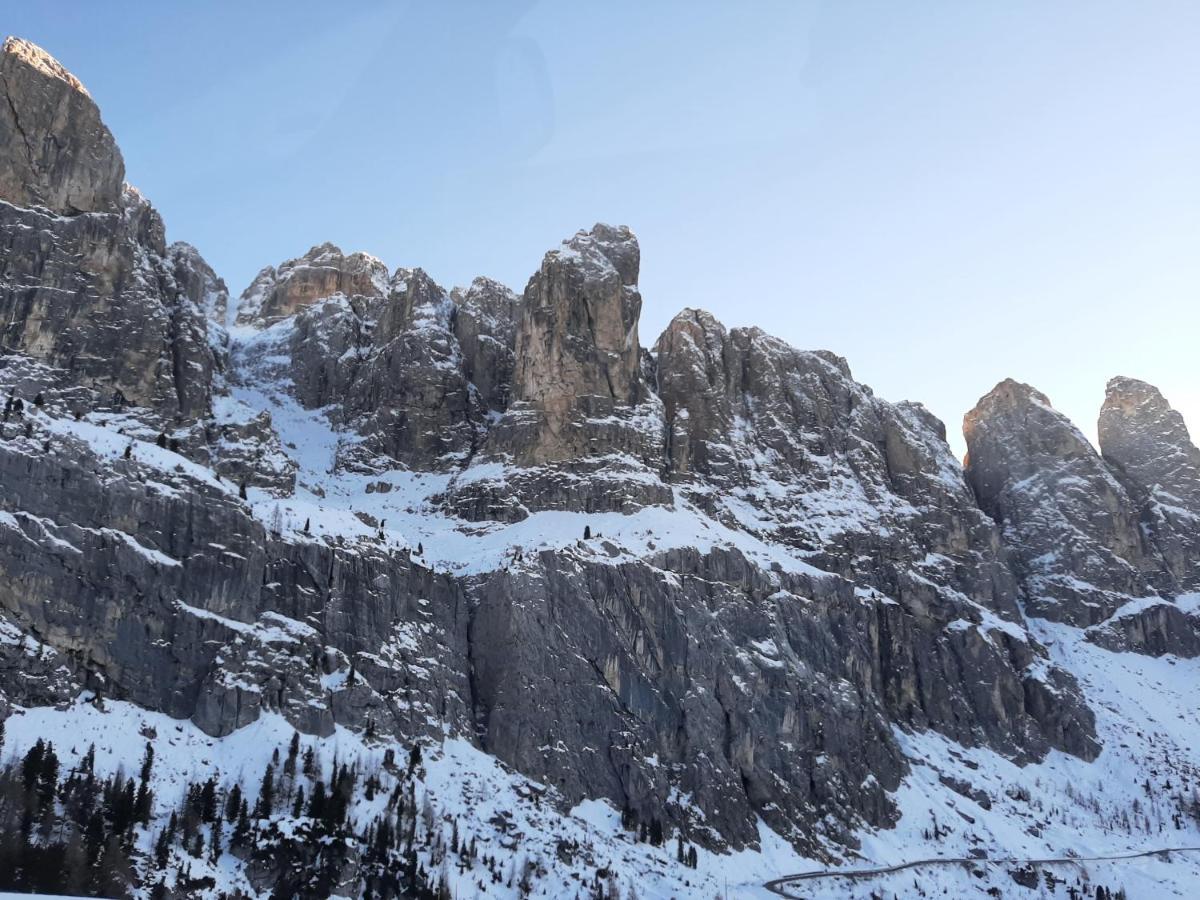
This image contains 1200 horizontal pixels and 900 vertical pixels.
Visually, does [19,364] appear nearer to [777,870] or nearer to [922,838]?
[777,870]

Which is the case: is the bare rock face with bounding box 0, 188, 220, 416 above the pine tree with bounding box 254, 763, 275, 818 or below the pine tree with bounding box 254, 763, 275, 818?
above

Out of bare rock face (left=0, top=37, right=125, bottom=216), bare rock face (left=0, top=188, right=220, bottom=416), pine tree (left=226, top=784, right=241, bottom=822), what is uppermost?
bare rock face (left=0, top=37, right=125, bottom=216)

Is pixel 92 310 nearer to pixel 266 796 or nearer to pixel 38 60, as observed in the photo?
pixel 38 60

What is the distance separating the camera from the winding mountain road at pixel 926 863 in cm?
15675

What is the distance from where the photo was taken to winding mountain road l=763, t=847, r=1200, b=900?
514 feet

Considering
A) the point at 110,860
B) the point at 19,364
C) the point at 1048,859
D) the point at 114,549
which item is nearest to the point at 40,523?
the point at 114,549

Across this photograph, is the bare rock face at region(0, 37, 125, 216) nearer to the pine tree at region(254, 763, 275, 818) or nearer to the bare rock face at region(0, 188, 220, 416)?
the bare rock face at region(0, 188, 220, 416)

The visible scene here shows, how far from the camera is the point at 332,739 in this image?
491 ft

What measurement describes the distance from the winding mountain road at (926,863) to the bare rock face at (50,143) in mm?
141644

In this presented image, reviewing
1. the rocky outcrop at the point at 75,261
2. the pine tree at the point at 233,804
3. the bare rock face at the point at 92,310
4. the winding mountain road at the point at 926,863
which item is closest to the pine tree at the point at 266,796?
the pine tree at the point at 233,804

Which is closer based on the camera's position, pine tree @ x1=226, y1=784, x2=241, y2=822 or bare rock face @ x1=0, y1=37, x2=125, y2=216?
pine tree @ x1=226, y1=784, x2=241, y2=822

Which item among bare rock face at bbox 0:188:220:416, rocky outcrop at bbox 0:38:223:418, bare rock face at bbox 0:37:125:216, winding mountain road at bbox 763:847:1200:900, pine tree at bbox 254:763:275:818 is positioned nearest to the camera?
pine tree at bbox 254:763:275:818

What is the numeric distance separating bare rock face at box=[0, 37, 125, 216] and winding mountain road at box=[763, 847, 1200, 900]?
142 meters

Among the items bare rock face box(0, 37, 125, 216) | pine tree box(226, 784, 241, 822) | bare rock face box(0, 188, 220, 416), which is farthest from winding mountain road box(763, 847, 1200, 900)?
bare rock face box(0, 37, 125, 216)
